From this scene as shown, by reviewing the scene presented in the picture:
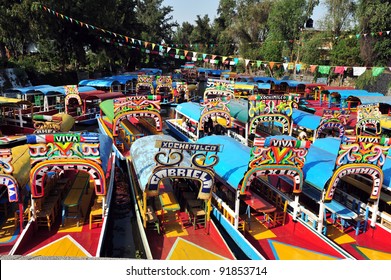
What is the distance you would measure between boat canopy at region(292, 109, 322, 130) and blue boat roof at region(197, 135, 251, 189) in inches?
297

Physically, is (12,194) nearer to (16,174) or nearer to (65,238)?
(16,174)

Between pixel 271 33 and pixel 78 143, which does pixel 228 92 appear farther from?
pixel 271 33

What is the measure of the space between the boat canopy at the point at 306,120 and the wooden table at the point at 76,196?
13.1 metres

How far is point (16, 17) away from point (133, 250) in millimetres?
28448

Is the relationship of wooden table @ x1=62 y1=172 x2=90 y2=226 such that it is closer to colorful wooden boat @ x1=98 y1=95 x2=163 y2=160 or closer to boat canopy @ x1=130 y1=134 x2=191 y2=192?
boat canopy @ x1=130 y1=134 x2=191 y2=192

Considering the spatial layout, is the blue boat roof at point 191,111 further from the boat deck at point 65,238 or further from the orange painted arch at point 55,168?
the orange painted arch at point 55,168

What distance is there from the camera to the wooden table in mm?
11102

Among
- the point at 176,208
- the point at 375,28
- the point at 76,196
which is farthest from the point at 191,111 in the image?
the point at 375,28

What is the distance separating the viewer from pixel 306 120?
20.9 m

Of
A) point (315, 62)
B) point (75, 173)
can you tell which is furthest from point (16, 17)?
point (315, 62)

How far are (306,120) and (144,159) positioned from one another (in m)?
12.4

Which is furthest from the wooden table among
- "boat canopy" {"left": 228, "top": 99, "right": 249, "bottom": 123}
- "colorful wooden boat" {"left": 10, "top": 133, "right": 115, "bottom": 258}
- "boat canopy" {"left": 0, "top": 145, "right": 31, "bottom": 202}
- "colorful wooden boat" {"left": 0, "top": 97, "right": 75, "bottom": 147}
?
"boat canopy" {"left": 228, "top": 99, "right": 249, "bottom": 123}

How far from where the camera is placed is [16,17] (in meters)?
31.3

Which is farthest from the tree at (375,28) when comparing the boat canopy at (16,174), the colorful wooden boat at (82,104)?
the boat canopy at (16,174)
